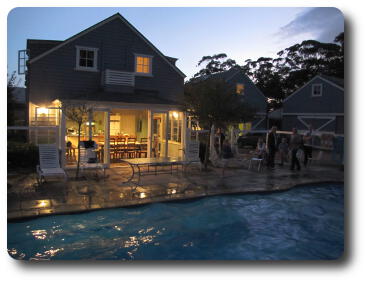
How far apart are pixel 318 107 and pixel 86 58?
62.9ft

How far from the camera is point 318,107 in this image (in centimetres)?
2586

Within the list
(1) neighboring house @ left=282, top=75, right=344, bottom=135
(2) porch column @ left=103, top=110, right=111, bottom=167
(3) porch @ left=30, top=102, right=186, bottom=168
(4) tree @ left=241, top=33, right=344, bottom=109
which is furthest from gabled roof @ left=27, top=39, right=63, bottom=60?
(4) tree @ left=241, top=33, right=344, bottom=109

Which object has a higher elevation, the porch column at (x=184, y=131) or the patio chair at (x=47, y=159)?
the porch column at (x=184, y=131)

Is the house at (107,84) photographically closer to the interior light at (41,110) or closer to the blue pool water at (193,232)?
Answer: the interior light at (41,110)

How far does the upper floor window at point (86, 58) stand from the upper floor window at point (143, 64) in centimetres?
188

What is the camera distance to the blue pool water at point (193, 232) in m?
5.54

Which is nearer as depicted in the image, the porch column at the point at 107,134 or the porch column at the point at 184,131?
the porch column at the point at 107,134

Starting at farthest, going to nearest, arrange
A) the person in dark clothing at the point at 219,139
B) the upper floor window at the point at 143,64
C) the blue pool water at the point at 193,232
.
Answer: the upper floor window at the point at 143,64 < the person in dark clothing at the point at 219,139 < the blue pool water at the point at 193,232

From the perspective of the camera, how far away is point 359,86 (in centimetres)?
491

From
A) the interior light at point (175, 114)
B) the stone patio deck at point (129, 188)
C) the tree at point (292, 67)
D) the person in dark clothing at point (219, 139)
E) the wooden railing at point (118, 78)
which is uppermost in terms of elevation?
the tree at point (292, 67)

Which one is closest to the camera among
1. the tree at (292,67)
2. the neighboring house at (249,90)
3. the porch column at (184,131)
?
the porch column at (184,131)

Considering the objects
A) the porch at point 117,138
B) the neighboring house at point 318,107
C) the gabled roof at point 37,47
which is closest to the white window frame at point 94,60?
the gabled roof at point 37,47

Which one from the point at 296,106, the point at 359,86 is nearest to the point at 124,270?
the point at 359,86

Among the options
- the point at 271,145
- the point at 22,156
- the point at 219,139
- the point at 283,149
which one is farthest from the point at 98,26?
the point at 283,149
